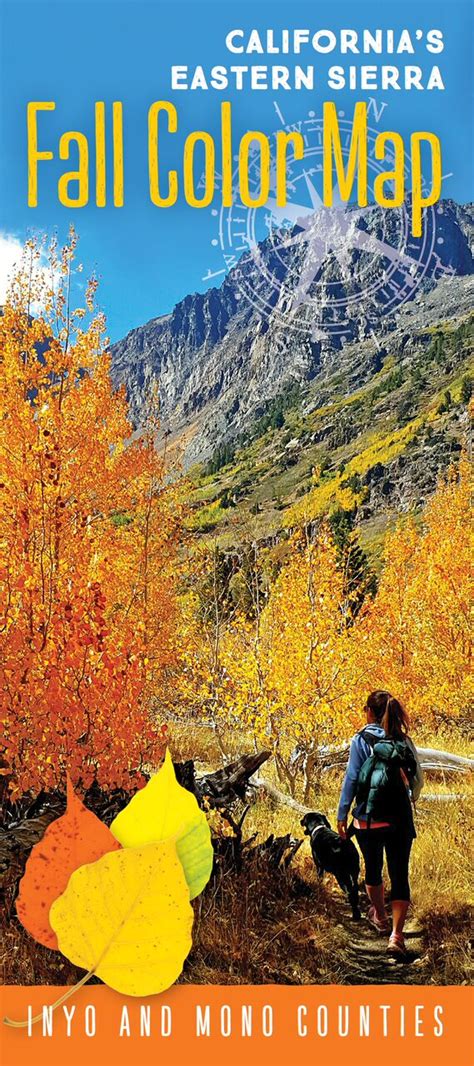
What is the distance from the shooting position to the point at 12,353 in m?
8.29

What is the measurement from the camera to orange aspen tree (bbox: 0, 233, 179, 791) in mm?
5070

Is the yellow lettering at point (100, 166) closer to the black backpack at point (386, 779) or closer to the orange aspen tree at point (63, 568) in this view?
the orange aspen tree at point (63, 568)

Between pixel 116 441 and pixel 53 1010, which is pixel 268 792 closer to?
pixel 53 1010

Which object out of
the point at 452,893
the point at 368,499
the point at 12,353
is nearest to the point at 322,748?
the point at 452,893

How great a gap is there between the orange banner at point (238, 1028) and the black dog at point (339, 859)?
0.78 meters

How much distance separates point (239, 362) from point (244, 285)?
387 feet

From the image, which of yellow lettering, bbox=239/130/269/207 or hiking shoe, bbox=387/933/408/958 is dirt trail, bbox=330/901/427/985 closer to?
hiking shoe, bbox=387/933/408/958

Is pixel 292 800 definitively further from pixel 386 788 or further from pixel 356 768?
pixel 386 788

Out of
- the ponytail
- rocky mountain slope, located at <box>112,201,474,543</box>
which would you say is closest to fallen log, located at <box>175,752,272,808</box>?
the ponytail

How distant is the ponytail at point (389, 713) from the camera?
448cm

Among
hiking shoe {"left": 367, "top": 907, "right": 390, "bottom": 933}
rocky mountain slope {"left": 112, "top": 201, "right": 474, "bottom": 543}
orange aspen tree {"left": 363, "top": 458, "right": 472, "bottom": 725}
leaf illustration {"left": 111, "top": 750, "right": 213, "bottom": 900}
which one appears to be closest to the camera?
leaf illustration {"left": 111, "top": 750, "right": 213, "bottom": 900}

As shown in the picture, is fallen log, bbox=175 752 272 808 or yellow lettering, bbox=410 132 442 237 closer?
yellow lettering, bbox=410 132 442 237

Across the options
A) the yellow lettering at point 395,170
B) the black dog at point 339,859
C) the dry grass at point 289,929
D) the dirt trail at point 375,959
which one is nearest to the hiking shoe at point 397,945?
the dirt trail at point 375,959

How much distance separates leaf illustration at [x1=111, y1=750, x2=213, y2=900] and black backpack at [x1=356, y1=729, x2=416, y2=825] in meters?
1.33
